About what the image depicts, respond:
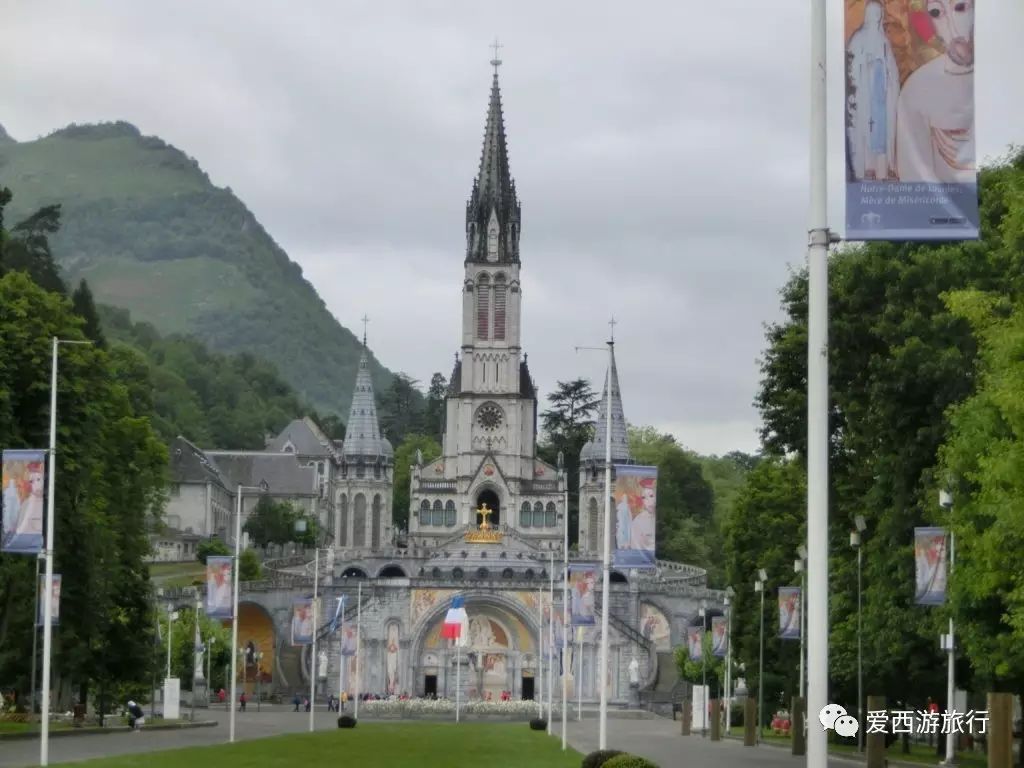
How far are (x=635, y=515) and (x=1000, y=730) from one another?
948 cm

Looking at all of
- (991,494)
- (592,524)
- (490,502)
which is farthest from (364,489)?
(991,494)

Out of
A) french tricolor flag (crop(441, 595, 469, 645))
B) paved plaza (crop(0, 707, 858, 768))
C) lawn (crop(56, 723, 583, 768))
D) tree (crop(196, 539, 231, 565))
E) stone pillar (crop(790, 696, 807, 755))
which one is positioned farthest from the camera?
tree (crop(196, 539, 231, 565))

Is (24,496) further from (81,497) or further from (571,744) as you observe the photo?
(571,744)

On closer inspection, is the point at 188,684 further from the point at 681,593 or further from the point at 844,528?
the point at 844,528

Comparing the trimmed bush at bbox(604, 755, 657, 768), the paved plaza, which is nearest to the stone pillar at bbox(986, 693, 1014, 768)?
the trimmed bush at bbox(604, 755, 657, 768)

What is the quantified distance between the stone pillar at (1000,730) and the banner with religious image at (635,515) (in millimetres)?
8519

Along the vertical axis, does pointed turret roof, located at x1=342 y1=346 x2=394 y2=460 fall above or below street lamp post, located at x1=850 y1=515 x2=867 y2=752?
above

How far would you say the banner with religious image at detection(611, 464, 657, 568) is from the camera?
4406cm

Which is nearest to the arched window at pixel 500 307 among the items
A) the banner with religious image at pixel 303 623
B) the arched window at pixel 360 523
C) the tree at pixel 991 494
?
the arched window at pixel 360 523

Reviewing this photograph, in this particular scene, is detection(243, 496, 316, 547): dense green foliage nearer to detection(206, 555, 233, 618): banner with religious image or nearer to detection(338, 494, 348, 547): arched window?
detection(338, 494, 348, 547): arched window

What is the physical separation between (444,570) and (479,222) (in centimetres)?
3426

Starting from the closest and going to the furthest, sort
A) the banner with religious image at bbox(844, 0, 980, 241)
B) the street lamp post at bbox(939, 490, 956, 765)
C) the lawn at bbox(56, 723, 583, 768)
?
the banner with religious image at bbox(844, 0, 980, 241) → the lawn at bbox(56, 723, 583, 768) → the street lamp post at bbox(939, 490, 956, 765)

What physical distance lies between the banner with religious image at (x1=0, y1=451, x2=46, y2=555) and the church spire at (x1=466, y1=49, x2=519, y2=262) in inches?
5442

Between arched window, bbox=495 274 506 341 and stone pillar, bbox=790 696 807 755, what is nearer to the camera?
stone pillar, bbox=790 696 807 755
